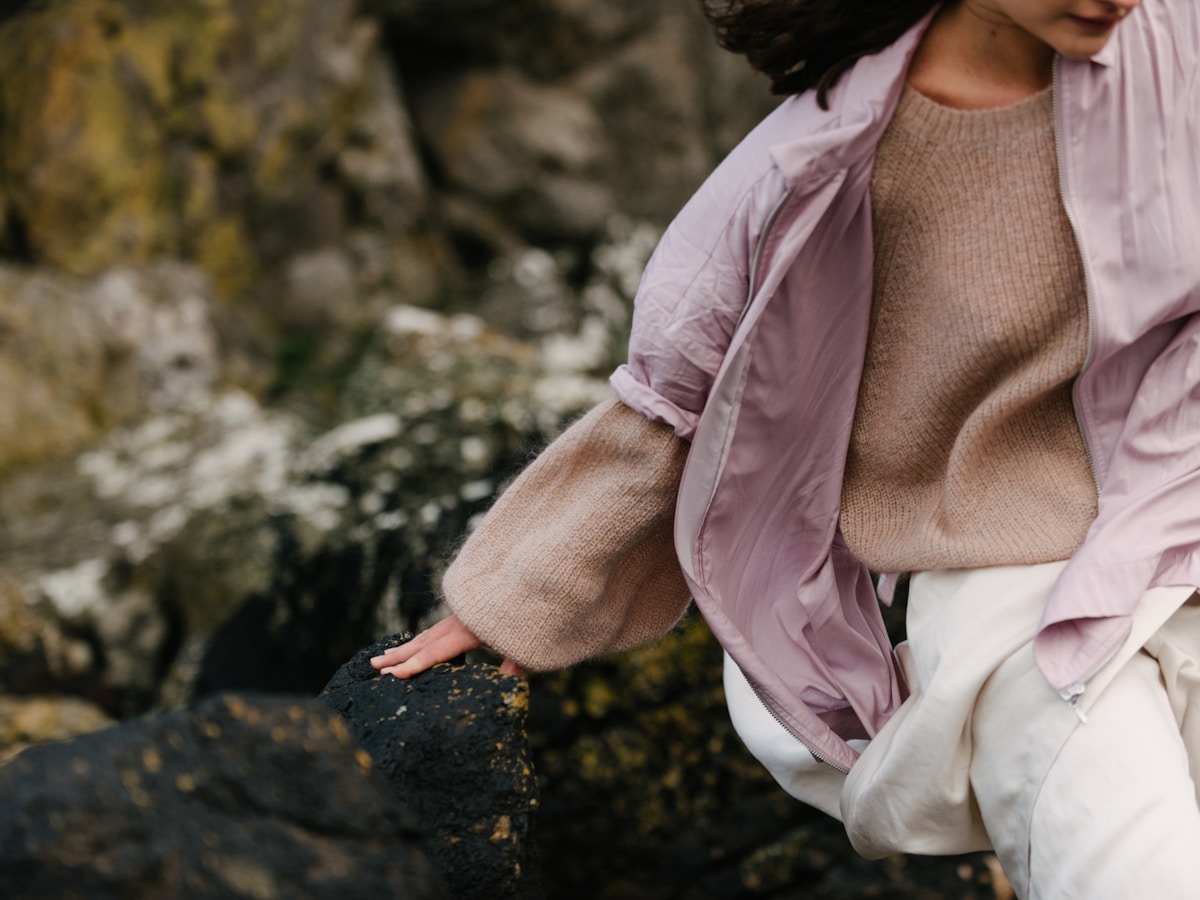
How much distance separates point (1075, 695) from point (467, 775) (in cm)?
71

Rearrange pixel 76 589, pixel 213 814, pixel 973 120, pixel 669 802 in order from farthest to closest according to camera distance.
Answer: pixel 76 589, pixel 669 802, pixel 973 120, pixel 213 814

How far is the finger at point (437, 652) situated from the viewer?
64.8 inches

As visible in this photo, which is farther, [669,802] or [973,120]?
[669,802]

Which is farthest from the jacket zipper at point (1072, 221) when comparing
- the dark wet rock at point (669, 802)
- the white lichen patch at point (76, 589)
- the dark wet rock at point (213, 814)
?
→ the white lichen patch at point (76, 589)

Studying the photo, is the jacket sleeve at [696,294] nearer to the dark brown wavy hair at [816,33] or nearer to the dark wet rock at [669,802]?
the dark brown wavy hair at [816,33]

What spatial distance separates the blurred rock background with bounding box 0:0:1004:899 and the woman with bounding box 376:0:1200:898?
2.74 feet

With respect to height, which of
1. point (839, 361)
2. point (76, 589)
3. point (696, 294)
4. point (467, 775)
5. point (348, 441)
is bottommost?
point (76, 589)

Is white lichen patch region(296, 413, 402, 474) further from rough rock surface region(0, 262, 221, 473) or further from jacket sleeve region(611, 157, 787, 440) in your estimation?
jacket sleeve region(611, 157, 787, 440)

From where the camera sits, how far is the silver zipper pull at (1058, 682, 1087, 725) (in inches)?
53.5

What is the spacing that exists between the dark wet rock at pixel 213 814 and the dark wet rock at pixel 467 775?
20 centimetres

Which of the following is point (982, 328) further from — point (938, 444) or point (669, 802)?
point (669, 802)

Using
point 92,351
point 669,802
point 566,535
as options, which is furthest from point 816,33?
point 92,351

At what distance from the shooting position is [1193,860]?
1.26 meters

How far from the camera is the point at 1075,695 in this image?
136 centimetres
